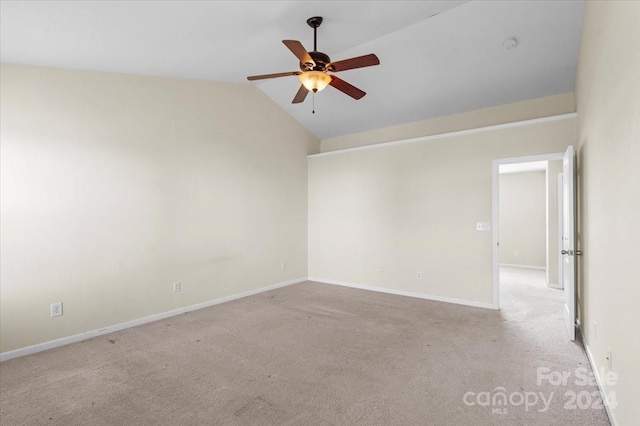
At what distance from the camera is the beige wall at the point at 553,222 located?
571 cm

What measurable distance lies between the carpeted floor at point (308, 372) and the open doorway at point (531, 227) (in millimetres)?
1502

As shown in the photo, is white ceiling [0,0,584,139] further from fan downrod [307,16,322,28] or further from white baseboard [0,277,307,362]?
white baseboard [0,277,307,362]

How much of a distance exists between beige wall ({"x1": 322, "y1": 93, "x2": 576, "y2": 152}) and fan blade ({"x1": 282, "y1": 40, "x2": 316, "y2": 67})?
10.3 ft

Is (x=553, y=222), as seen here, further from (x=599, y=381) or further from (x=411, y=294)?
(x=599, y=381)

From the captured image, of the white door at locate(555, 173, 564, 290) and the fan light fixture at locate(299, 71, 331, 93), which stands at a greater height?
the fan light fixture at locate(299, 71, 331, 93)

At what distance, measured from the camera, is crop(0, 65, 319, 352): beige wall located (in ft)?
10.4

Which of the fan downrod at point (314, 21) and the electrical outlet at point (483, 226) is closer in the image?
the fan downrod at point (314, 21)

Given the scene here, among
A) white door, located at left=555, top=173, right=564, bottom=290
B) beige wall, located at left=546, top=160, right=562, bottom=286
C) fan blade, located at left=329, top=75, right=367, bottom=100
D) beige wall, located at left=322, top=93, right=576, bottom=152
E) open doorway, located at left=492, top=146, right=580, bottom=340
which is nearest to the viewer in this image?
fan blade, located at left=329, top=75, right=367, bottom=100

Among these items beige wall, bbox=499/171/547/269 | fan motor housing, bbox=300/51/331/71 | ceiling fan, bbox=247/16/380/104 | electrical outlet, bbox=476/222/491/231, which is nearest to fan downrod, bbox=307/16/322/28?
ceiling fan, bbox=247/16/380/104

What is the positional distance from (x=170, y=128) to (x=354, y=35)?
102 inches

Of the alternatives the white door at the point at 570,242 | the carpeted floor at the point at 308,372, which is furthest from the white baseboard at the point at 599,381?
the white door at the point at 570,242

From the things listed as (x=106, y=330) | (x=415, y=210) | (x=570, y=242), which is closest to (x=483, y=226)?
(x=415, y=210)

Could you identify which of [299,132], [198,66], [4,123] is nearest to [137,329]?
[4,123]

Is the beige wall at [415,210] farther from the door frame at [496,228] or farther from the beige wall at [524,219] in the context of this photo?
the beige wall at [524,219]
